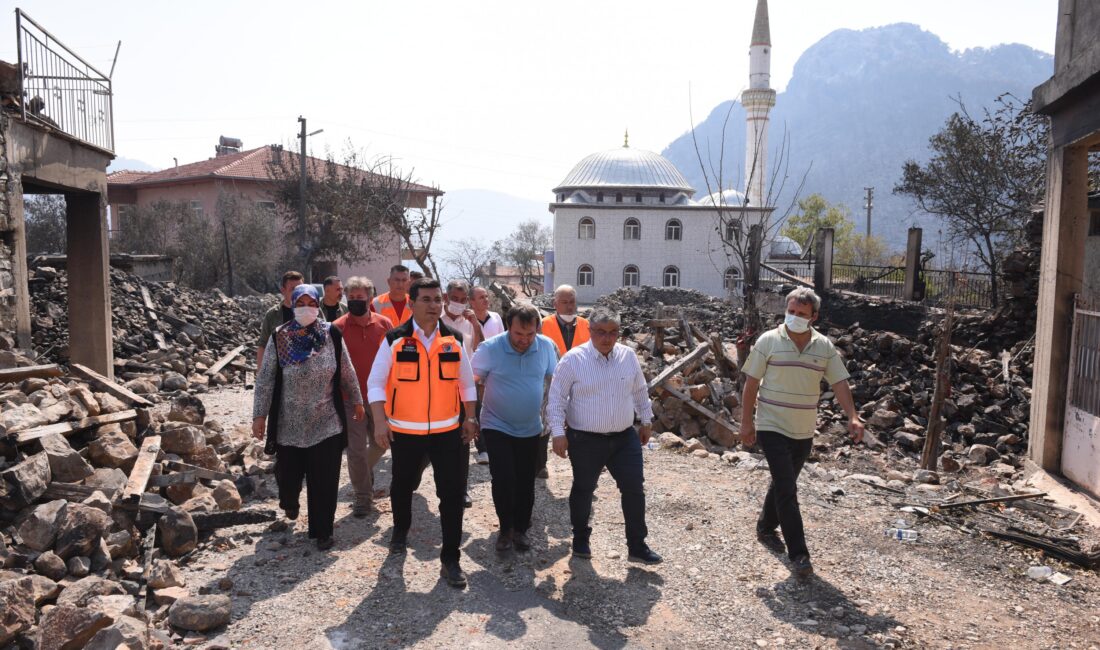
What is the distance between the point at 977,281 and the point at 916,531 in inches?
676

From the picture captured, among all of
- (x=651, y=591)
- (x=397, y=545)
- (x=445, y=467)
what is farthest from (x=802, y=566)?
(x=397, y=545)

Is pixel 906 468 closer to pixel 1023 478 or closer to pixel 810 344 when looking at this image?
pixel 1023 478

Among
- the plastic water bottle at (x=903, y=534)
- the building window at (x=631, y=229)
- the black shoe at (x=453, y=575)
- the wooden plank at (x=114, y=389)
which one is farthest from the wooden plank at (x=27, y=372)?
the building window at (x=631, y=229)

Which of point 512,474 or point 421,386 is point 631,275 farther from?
point 421,386

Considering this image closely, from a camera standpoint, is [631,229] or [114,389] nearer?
[114,389]

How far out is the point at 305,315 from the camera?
17.0 ft

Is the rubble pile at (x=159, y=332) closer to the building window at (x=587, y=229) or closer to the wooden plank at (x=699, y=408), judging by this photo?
the wooden plank at (x=699, y=408)

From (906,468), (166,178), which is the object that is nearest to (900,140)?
(166,178)

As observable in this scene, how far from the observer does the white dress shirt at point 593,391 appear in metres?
5.00

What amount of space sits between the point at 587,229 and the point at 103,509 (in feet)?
158

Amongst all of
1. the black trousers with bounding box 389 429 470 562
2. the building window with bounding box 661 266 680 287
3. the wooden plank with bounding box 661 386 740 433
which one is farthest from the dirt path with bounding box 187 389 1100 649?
the building window with bounding box 661 266 680 287

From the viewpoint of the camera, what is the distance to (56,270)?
16047 mm

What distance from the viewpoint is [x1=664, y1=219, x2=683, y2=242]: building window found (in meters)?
52.0

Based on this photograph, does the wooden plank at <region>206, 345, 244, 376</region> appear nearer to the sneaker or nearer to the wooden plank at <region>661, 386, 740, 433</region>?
the wooden plank at <region>661, 386, 740, 433</region>
